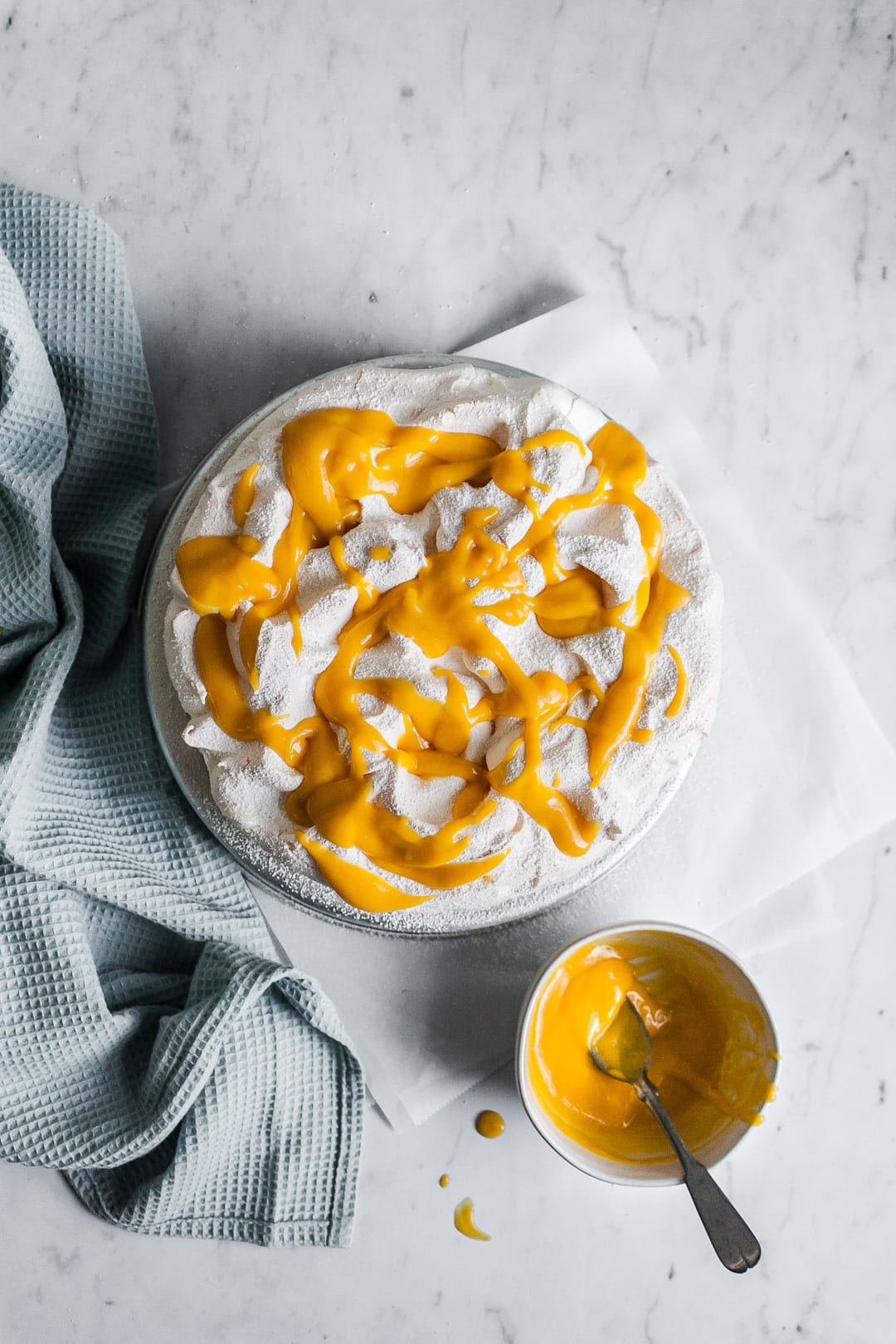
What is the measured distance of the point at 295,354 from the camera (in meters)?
1.06

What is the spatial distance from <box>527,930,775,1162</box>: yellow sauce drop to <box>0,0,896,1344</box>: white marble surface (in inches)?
3.9

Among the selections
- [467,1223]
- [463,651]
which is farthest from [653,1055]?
[463,651]

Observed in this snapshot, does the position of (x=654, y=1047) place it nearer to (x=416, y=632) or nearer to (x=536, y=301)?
(x=416, y=632)

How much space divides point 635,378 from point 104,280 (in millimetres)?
491

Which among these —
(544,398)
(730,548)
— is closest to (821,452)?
(730,548)

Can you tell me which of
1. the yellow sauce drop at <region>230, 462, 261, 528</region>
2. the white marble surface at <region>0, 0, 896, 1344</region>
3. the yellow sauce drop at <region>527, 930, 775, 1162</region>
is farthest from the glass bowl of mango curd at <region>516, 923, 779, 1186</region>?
the yellow sauce drop at <region>230, 462, 261, 528</region>

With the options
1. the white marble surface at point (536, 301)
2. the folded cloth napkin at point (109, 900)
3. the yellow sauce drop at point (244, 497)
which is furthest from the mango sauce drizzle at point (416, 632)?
the white marble surface at point (536, 301)

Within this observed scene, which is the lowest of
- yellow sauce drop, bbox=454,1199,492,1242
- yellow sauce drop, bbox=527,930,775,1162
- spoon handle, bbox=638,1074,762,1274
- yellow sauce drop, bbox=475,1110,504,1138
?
yellow sauce drop, bbox=454,1199,492,1242

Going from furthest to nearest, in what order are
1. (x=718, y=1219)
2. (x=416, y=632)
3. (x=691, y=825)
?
(x=691, y=825) < (x=718, y=1219) < (x=416, y=632)

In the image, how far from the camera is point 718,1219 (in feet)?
3.08

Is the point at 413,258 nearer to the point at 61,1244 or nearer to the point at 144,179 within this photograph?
the point at 144,179

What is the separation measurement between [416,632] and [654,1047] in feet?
1.54

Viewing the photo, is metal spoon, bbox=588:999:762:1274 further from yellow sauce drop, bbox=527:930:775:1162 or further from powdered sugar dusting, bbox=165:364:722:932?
powdered sugar dusting, bbox=165:364:722:932

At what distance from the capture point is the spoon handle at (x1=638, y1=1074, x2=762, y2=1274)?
931 mm
